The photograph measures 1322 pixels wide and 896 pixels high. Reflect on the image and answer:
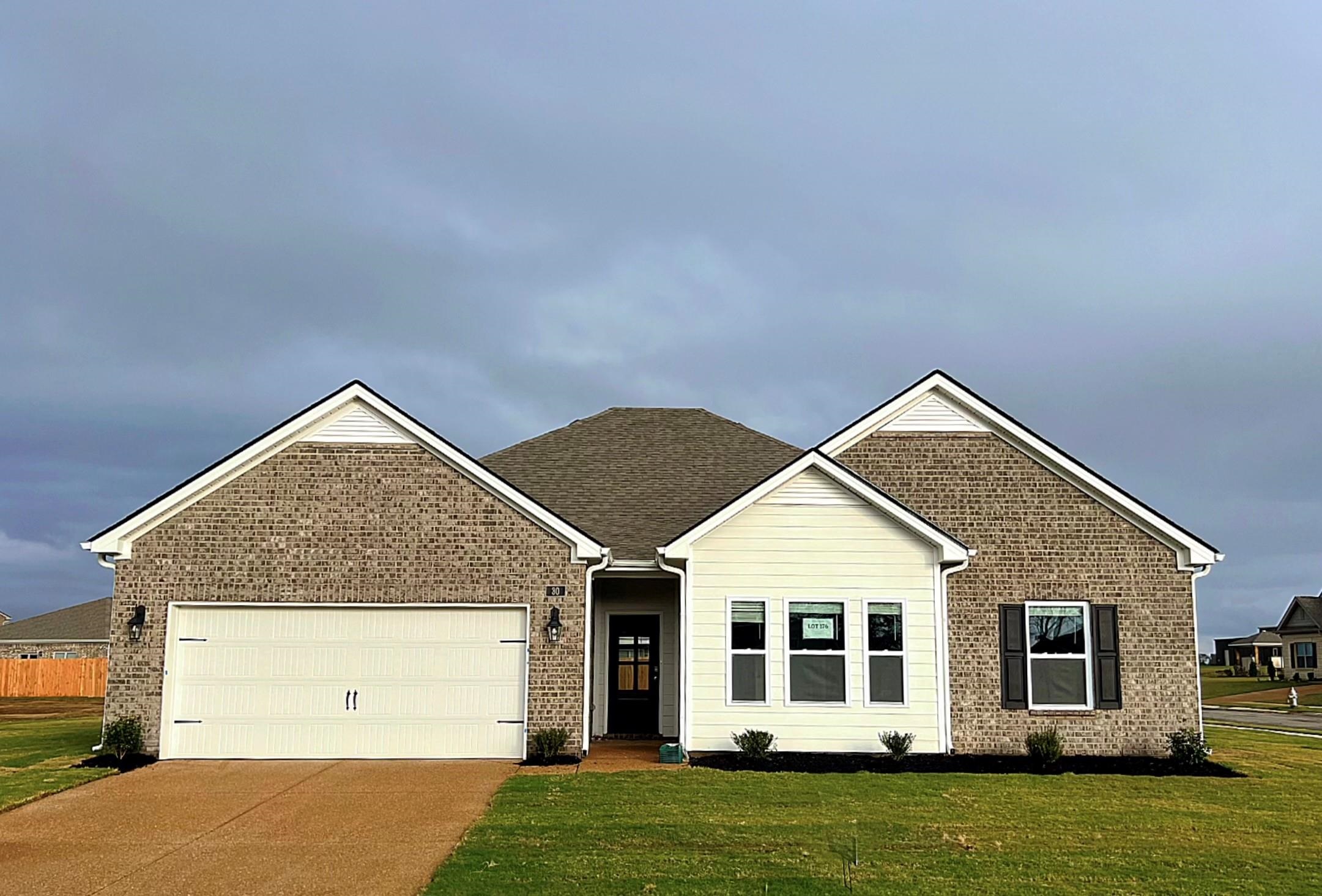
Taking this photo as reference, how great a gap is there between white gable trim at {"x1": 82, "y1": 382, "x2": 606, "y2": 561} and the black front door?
291cm

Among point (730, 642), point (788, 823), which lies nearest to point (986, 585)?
point (730, 642)

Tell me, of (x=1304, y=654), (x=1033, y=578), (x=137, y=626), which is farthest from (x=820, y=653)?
(x=1304, y=654)

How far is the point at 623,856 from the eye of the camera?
30.1 feet

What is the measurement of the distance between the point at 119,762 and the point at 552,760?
5.84 metres

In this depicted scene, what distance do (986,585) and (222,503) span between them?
11.2 m

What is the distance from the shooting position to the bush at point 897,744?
14633 mm

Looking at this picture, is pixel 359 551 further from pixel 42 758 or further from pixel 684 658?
pixel 42 758

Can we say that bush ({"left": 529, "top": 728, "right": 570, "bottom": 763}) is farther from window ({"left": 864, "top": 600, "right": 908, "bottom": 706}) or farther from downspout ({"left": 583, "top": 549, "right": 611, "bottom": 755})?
window ({"left": 864, "top": 600, "right": 908, "bottom": 706})

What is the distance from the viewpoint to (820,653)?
15.2 m

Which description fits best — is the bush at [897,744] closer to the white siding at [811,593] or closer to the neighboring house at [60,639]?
the white siding at [811,593]

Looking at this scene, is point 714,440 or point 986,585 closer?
point 986,585

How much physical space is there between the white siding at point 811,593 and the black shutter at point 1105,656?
2492mm

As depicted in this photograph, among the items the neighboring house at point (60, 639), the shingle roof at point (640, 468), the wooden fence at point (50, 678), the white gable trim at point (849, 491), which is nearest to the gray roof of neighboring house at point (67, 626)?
the neighboring house at point (60, 639)

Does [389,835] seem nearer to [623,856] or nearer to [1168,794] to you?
[623,856]
